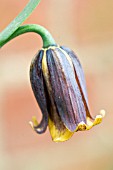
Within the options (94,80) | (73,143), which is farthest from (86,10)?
(73,143)

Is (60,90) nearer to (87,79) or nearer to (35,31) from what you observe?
(35,31)

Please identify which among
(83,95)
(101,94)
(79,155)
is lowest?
(79,155)

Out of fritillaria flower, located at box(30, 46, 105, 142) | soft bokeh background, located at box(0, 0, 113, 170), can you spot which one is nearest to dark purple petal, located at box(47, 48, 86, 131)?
fritillaria flower, located at box(30, 46, 105, 142)

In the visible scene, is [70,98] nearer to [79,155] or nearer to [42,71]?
[42,71]

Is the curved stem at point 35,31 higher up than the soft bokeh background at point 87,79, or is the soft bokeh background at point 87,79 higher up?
the curved stem at point 35,31

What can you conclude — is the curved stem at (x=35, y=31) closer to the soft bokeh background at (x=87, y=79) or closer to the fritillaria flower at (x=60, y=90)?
the fritillaria flower at (x=60, y=90)

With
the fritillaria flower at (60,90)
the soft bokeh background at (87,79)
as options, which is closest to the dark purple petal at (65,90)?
the fritillaria flower at (60,90)

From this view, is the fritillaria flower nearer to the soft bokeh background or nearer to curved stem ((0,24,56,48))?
curved stem ((0,24,56,48))
